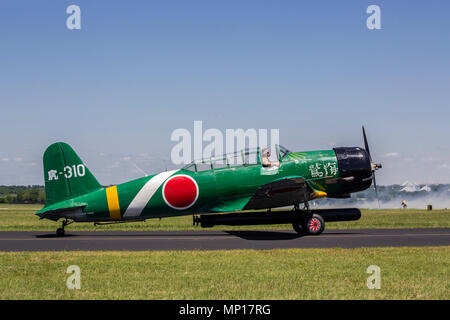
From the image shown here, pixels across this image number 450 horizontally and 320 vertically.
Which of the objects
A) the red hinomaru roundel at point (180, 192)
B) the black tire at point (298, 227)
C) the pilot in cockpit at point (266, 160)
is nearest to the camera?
the red hinomaru roundel at point (180, 192)

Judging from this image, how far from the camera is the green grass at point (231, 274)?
26.0ft

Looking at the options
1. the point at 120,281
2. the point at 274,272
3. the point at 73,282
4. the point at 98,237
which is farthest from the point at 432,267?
the point at 98,237

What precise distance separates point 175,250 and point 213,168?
4243mm

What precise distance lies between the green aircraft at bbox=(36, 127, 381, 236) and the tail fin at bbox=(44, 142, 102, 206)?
1.5 inches

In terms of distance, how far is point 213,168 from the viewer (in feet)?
56.4

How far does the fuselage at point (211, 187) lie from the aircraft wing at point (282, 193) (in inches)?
6.6

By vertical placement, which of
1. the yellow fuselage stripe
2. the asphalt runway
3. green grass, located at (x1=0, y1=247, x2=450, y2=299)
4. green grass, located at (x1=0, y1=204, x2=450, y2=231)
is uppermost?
the yellow fuselage stripe

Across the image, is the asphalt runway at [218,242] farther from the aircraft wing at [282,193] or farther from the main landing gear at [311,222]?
the aircraft wing at [282,193]

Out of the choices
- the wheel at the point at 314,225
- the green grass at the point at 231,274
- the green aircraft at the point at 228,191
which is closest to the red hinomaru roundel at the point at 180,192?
the green aircraft at the point at 228,191

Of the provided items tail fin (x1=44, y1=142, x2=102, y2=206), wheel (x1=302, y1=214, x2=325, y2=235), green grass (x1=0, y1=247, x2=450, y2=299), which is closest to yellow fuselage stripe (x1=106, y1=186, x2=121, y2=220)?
tail fin (x1=44, y1=142, x2=102, y2=206)

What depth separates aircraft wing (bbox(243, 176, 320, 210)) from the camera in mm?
16047

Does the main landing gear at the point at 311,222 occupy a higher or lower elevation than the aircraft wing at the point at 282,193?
lower

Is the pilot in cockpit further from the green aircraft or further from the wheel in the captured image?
the wheel

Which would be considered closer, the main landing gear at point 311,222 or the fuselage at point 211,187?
the fuselage at point 211,187
